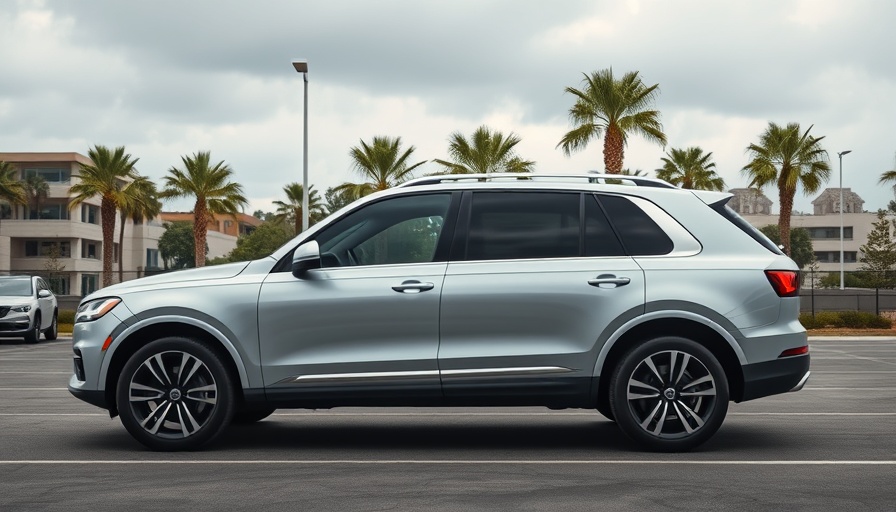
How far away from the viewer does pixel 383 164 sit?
46.2 meters

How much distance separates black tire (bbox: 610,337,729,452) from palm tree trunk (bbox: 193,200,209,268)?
44054 millimetres

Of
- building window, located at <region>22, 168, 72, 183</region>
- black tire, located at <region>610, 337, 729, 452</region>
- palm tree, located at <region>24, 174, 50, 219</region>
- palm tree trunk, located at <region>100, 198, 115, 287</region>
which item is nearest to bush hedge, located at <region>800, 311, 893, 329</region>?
black tire, located at <region>610, 337, 729, 452</region>

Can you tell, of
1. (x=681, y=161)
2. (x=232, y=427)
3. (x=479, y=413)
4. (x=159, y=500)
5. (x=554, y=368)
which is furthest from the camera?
(x=681, y=161)

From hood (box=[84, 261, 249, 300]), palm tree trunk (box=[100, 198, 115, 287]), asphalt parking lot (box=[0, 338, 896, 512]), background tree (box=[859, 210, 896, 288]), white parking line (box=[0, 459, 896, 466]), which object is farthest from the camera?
background tree (box=[859, 210, 896, 288])

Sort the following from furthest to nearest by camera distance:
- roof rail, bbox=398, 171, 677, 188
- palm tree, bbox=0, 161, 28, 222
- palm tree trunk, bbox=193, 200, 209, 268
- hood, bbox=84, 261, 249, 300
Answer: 1. palm tree, bbox=0, 161, 28, 222
2. palm tree trunk, bbox=193, 200, 209, 268
3. roof rail, bbox=398, 171, 677, 188
4. hood, bbox=84, 261, 249, 300

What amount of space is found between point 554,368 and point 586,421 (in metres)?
2.32

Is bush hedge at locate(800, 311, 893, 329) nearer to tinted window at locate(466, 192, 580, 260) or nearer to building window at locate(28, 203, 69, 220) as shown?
tinted window at locate(466, 192, 580, 260)

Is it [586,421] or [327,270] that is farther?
[586,421]

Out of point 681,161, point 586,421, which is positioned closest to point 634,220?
point 586,421

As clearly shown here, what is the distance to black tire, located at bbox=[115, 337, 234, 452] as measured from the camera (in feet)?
26.5

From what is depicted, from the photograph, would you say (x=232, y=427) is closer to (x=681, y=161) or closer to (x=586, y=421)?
(x=586, y=421)

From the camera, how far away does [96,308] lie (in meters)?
8.35

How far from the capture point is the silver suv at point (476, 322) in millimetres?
7969

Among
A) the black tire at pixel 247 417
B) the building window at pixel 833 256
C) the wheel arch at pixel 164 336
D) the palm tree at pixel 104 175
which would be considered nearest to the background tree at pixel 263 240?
the palm tree at pixel 104 175
